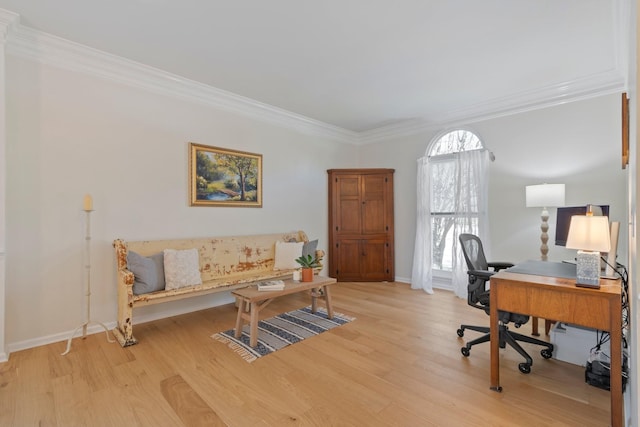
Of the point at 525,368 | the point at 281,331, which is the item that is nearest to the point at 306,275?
the point at 281,331

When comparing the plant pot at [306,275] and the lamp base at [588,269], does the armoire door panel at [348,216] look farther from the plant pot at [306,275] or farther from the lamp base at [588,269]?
the lamp base at [588,269]

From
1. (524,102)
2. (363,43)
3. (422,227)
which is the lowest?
(422,227)

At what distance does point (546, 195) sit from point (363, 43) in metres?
2.60

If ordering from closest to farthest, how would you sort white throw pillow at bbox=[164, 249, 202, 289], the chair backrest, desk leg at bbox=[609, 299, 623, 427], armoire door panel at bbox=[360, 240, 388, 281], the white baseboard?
desk leg at bbox=[609, 299, 623, 427] → the white baseboard → the chair backrest → white throw pillow at bbox=[164, 249, 202, 289] → armoire door panel at bbox=[360, 240, 388, 281]

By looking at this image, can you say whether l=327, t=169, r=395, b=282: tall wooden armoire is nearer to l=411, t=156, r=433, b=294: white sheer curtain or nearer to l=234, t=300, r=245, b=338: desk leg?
l=411, t=156, r=433, b=294: white sheer curtain

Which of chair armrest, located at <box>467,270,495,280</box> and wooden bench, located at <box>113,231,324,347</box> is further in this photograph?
wooden bench, located at <box>113,231,324,347</box>

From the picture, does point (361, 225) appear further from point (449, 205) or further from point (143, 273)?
point (143, 273)

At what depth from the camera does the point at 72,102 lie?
2.85 meters

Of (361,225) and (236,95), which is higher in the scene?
(236,95)

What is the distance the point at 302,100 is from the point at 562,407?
157 inches

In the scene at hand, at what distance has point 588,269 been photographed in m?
1.79

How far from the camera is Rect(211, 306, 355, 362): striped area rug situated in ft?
8.53

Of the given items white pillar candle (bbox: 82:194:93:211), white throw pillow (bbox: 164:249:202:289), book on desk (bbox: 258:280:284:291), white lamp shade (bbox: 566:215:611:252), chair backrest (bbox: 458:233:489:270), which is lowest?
book on desk (bbox: 258:280:284:291)

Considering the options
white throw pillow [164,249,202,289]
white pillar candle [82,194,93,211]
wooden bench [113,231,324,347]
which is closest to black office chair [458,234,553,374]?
wooden bench [113,231,324,347]
